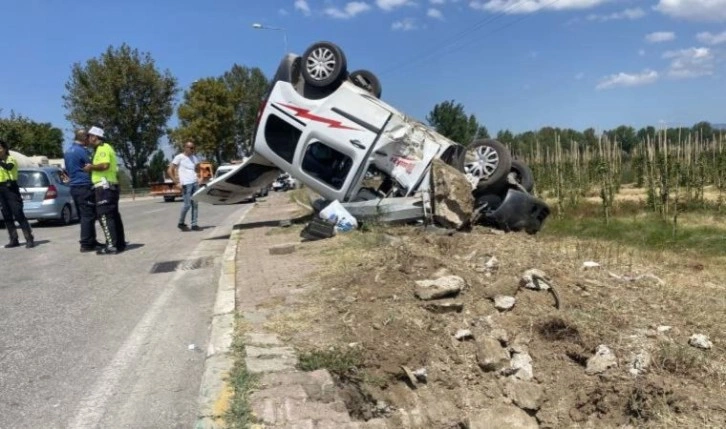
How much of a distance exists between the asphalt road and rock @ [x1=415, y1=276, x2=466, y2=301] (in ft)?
6.24

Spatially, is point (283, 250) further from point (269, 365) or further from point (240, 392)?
point (240, 392)

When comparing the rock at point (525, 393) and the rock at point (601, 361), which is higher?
the rock at point (601, 361)

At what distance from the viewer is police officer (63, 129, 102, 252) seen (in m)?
10.1

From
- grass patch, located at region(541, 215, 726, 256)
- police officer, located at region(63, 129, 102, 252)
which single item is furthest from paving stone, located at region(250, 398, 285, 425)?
police officer, located at region(63, 129, 102, 252)

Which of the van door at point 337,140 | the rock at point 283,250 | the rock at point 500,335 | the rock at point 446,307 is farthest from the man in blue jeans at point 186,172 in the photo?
the rock at point 500,335

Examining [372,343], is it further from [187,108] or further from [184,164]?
[187,108]

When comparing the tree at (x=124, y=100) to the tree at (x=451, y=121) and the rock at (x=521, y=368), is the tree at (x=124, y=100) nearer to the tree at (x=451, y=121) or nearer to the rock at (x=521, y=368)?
the tree at (x=451, y=121)

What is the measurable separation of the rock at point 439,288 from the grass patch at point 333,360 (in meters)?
1.07

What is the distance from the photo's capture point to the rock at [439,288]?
5.27 meters

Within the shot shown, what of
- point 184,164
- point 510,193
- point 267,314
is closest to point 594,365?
point 267,314

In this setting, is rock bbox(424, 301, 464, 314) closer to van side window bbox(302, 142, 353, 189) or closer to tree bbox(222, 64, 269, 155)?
van side window bbox(302, 142, 353, 189)

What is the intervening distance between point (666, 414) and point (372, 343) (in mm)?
2012

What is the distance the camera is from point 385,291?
5.55m

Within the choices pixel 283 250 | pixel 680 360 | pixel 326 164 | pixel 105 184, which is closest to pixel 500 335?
pixel 680 360
